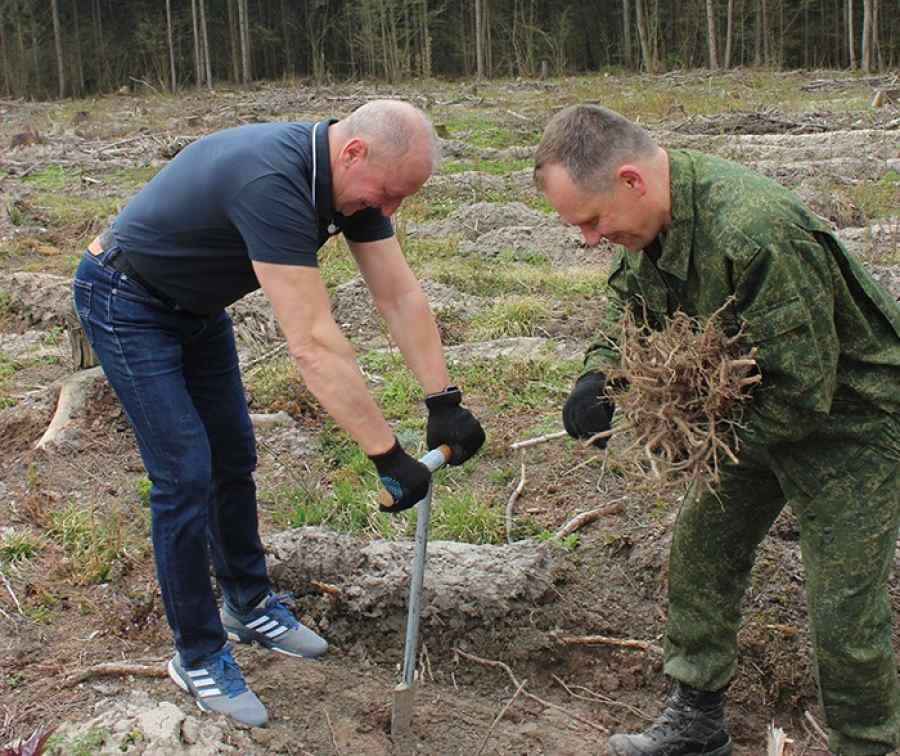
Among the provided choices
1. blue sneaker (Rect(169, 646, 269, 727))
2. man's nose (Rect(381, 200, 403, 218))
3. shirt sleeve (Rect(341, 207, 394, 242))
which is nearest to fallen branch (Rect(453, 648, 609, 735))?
blue sneaker (Rect(169, 646, 269, 727))

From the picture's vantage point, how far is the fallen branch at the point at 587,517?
173 inches

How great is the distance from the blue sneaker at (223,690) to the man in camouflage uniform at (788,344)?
1339 millimetres

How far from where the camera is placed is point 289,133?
2.97 metres

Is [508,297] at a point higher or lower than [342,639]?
higher

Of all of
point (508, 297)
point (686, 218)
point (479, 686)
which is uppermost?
point (686, 218)

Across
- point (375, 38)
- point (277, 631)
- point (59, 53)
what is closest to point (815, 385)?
point (277, 631)

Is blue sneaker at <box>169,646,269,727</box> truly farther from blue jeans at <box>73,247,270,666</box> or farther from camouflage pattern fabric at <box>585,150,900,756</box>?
camouflage pattern fabric at <box>585,150,900,756</box>

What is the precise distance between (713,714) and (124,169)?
1293 cm

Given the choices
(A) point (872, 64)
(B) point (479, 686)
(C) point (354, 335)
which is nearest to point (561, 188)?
(B) point (479, 686)

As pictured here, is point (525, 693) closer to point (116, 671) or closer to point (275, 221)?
point (116, 671)

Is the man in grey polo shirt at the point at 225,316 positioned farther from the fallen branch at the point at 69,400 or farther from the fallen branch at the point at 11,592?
the fallen branch at the point at 69,400

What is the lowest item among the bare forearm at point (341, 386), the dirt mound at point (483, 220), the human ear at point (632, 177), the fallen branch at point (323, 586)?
the fallen branch at point (323, 586)

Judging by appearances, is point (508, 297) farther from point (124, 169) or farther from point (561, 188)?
point (124, 169)

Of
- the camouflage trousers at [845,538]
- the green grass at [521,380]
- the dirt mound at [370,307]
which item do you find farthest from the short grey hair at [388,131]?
the dirt mound at [370,307]
